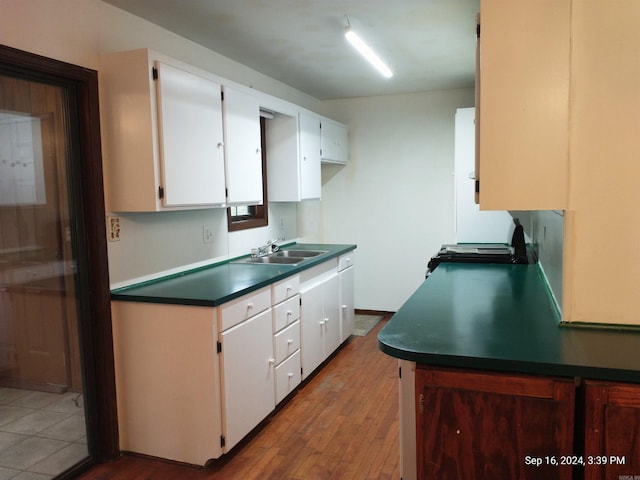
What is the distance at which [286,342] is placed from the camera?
342 centimetres

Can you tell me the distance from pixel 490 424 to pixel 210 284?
1.84 m

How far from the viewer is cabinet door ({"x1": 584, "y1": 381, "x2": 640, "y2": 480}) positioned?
1453 millimetres

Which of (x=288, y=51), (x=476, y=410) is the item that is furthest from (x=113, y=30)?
(x=476, y=410)

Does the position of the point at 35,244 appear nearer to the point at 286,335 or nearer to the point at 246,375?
the point at 246,375

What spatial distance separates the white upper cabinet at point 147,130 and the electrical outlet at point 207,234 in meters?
0.73

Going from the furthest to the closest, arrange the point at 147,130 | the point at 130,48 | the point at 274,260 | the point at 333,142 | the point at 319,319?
the point at 333,142 → the point at 274,260 → the point at 319,319 → the point at 130,48 → the point at 147,130

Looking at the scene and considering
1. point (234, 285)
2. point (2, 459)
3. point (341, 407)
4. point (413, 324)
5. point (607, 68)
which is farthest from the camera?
point (341, 407)

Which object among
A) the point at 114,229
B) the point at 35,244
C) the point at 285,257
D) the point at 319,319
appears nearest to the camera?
the point at 35,244

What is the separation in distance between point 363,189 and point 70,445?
4007 millimetres

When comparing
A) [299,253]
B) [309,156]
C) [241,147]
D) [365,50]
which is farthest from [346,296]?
[365,50]

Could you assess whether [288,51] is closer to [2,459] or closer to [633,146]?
[633,146]

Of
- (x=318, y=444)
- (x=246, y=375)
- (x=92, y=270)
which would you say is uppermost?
(x=92, y=270)

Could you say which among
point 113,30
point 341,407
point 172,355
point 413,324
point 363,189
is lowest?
point 341,407

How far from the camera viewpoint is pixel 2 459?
2.28 metres
